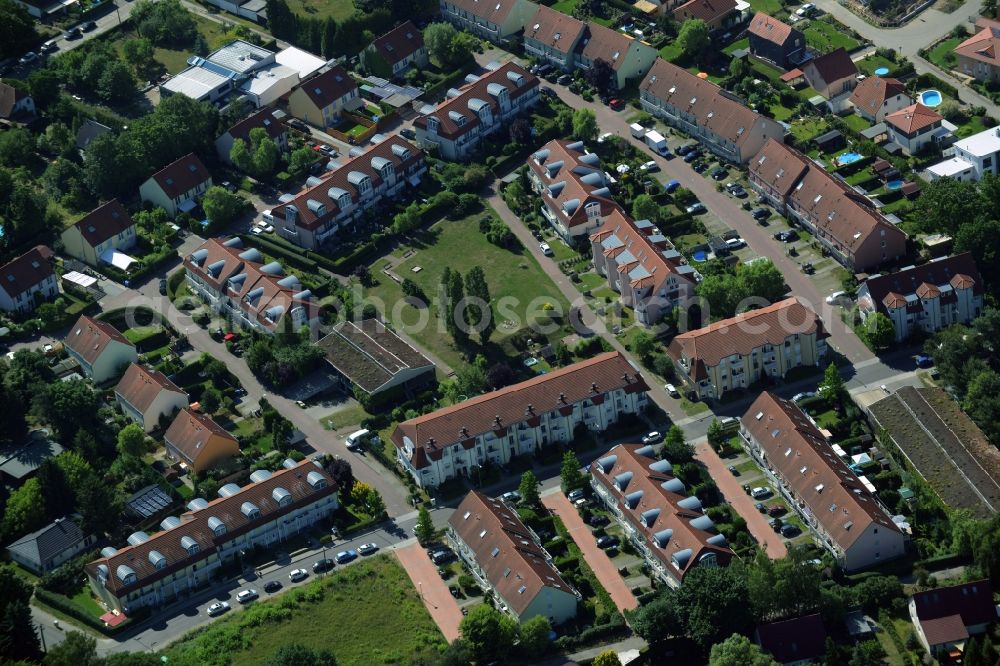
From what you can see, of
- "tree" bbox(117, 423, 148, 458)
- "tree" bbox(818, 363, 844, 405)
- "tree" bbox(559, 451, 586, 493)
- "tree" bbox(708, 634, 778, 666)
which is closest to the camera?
"tree" bbox(708, 634, 778, 666)

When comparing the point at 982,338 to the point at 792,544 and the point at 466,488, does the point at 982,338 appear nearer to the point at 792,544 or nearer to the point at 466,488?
the point at 792,544

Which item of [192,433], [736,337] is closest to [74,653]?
[192,433]

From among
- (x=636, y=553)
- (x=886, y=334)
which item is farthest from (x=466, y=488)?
(x=886, y=334)

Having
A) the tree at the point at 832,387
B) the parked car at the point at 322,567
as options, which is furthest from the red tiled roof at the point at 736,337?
the parked car at the point at 322,567

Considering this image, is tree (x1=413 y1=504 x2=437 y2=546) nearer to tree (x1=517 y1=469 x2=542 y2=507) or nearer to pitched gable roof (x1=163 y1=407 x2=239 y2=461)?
tree (x1=517 y1=469 x2=542 y2=507)

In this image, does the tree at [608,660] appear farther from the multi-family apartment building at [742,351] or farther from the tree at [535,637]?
the multi-family apartment building at [742,351]

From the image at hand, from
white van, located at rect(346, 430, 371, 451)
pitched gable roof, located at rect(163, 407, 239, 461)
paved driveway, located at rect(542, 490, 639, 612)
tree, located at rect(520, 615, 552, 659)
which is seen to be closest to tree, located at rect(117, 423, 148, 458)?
pitched gable roof, located at rect(163, 407, 239, 461)
